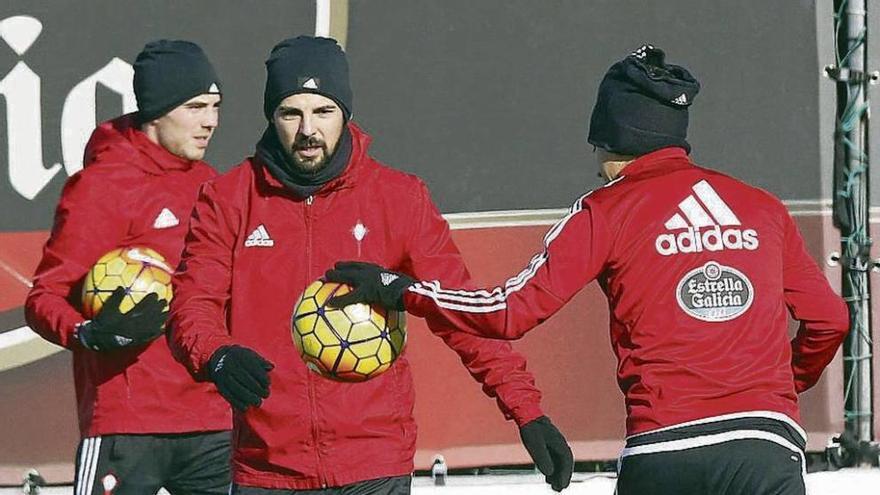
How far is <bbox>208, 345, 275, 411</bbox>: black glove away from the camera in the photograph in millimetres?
4887

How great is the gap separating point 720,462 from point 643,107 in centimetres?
109

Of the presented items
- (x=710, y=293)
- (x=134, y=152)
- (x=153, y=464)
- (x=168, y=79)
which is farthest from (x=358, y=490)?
(x=168, y=79)

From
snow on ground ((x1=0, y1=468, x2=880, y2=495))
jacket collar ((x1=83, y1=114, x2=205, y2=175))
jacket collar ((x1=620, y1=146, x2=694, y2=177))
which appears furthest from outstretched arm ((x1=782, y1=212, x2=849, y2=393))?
snow on ground ((x1=0, y1=468, x2=880, y2=495))

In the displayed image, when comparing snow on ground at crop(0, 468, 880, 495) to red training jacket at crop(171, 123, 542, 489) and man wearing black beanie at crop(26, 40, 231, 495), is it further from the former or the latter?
red training jacket at crop(171, 123, 542, 489)

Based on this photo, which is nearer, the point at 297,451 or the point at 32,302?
the point at 297,451

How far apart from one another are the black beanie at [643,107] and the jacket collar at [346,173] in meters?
0.72

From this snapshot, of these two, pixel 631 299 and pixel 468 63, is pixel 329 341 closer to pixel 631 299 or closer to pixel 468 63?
pixel 631 299

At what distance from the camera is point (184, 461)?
254 inches

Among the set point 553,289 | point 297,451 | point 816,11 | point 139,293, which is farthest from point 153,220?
point 816,11

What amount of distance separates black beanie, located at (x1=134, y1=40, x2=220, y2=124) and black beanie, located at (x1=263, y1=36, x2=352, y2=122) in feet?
3.68

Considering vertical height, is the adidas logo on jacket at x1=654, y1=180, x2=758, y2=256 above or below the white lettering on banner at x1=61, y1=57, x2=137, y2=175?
below

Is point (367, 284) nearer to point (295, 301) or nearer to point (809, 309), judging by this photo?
point (295, 301)

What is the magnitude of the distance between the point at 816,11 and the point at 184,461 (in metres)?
3.69

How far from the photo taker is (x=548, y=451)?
5.36 metres
